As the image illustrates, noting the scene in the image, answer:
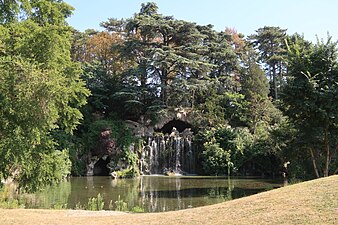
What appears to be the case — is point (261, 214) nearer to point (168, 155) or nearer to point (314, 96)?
point (314, 96)

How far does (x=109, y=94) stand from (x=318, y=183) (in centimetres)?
2556

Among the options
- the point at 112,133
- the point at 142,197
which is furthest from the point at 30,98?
the point at 112,133

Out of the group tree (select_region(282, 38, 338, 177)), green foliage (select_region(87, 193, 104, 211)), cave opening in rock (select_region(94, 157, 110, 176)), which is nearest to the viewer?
green foliage (select_region(87, 193, 104, 211))

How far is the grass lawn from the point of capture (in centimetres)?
652

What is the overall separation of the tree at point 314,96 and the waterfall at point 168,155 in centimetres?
1373

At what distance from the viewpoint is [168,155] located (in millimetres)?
28875

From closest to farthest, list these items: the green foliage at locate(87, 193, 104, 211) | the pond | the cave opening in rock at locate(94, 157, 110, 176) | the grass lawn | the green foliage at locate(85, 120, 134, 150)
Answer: the grass lawn < the green foliage at locate(87, 193, 104, 211) < the pond < the green foliage at locate(85, 120, 134, 150) < the cave opening in rock at locate(94, 157, 110, 176)

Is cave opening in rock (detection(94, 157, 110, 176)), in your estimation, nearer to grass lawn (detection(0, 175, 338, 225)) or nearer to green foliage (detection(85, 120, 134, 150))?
green foliage (detection(85, 120, 134, 150))

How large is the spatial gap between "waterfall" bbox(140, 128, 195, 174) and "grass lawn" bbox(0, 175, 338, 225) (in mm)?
19359

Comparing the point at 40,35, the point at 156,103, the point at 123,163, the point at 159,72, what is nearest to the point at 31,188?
the point at 40,35

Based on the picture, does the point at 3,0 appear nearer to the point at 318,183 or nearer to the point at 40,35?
the point at 40,35

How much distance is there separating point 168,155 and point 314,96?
15.8 metres

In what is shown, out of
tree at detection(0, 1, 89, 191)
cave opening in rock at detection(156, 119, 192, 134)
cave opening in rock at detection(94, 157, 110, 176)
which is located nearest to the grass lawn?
tree at detection(0, 1, 89, 191)

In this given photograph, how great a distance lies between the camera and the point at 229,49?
36000 mm
